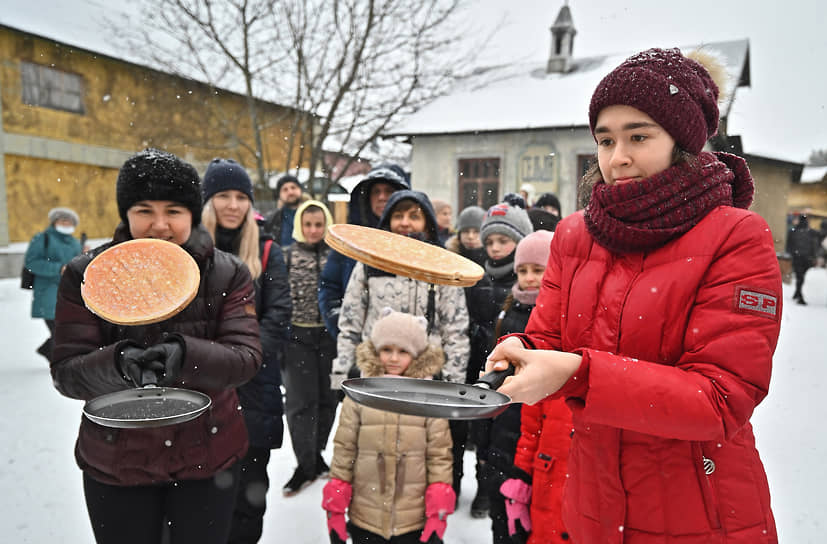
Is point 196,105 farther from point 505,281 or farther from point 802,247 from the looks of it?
point 802,247

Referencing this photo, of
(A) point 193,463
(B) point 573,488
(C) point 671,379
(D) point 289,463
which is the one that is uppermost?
(C) point 671,379

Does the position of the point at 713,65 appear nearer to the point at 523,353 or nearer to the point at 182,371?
the point at 523,353

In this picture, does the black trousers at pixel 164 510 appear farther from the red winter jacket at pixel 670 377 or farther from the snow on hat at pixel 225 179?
the snow on hat at pixel 225 179

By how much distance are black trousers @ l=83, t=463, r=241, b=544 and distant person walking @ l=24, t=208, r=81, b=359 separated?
A: 20.2ft

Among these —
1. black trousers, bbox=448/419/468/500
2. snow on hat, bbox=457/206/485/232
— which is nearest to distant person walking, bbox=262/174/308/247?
snow on hat, bbox=457/206/485/232

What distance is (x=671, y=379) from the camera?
1057 mm

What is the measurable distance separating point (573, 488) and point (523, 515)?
3.61 ft

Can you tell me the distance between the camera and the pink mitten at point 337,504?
8.72 ft

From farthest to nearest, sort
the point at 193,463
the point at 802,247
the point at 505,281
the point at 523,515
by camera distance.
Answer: the point at 802,247 < the point at 505,281 < the point at 523,515 < the point at 193,463

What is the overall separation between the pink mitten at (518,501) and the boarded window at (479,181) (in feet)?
53.2

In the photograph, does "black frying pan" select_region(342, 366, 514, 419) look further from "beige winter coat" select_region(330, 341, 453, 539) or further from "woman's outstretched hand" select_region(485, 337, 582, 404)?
"beige winter coat" select_region(330, 341, 453, 539)

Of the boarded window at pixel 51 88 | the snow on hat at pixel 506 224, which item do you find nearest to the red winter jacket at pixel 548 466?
the snow on hat at pixel 506 224

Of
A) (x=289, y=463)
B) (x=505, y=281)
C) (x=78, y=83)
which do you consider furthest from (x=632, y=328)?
(x=78, y=83)

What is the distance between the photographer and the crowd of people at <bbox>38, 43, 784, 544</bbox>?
111 cm
